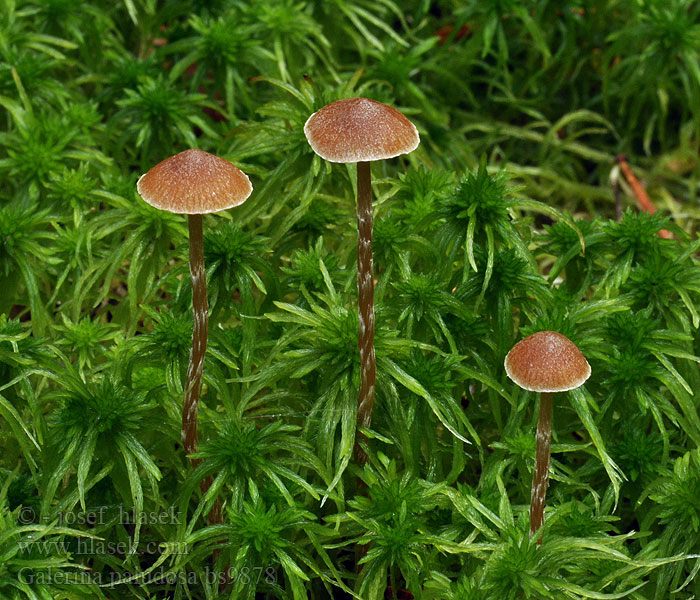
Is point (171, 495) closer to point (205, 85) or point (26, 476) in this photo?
point (26, 476)

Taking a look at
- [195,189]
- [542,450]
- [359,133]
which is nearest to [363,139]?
[359,133]

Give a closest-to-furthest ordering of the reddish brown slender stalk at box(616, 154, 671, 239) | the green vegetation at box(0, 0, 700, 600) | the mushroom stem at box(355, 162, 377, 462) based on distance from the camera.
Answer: the mushroom stem at box(355, 162, 377, 462) → the green vegetation at box(0, 0, 700, 600) → the reddish brown slender stalk at box(616, 154, 671, 239)

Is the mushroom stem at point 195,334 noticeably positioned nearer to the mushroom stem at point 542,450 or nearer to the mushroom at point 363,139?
the mushroom at point 363,139

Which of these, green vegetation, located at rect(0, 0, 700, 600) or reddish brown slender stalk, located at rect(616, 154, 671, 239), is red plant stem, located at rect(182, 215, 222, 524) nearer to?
green vegetation, located at rect(0, 0, 700, 600)

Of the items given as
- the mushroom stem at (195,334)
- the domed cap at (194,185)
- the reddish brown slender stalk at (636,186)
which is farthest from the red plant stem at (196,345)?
the reddish brown slender stalk at (636,186)
